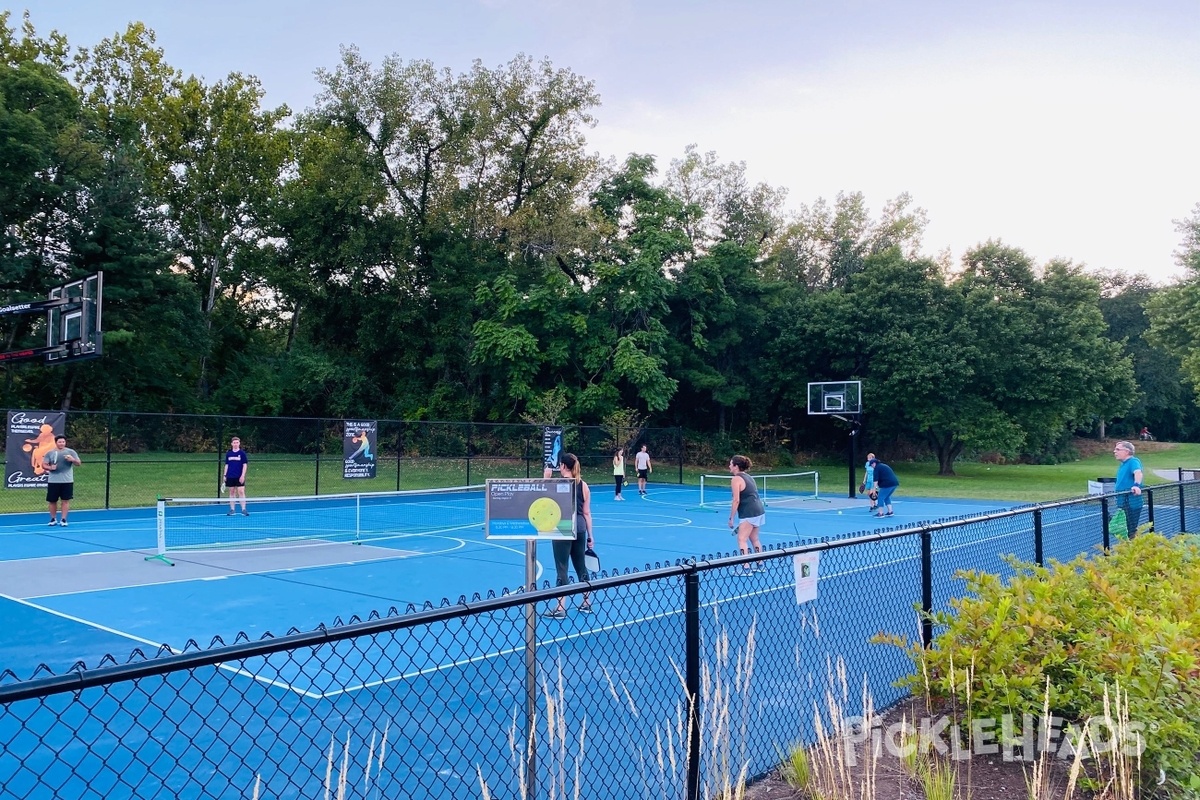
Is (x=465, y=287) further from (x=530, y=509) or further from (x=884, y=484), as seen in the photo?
(x=530, y=509)

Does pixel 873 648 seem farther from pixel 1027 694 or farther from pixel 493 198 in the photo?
pixel 493 198

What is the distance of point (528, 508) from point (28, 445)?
18.3m

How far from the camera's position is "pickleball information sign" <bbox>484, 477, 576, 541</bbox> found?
605 centimetres

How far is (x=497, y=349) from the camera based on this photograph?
38.2 metres

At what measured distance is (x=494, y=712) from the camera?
6.13m

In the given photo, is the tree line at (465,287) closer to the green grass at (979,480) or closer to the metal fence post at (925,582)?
the green grass at (979,480)

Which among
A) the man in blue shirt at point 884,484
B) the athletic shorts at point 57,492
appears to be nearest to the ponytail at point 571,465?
the athletic shorts at point 57,492

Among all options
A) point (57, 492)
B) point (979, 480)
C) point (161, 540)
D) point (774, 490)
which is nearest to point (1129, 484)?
point (161, 540)

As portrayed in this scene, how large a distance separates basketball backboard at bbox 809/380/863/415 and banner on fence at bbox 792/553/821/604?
2602 centimetres

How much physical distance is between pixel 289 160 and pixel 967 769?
52.8m

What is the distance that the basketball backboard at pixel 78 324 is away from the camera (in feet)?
67.7

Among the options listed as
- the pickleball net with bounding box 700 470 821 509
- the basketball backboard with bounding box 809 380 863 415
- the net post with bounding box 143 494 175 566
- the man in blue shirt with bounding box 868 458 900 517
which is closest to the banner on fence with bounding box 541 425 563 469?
the pickleball net with bounding box 700 470 821 509

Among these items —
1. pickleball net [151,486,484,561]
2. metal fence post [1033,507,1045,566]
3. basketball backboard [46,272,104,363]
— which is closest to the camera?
metal fence post [1033,507,1045,566]

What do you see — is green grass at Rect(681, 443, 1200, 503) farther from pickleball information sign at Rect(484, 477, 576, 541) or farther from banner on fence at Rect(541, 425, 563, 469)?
pickleball information sign at Rect(484, 477, 576, 541)
